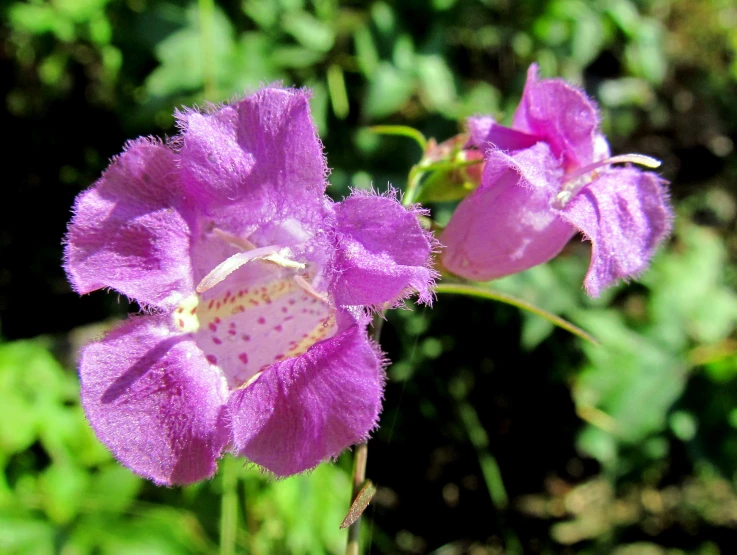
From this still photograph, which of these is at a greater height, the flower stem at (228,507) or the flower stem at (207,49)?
the flower stem at (207,49)

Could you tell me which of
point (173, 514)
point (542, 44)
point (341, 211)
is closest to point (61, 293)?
point (173, 514)

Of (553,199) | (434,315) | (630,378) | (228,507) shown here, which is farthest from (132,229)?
(630,378)

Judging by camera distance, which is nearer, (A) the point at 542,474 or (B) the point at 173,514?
(B) the point at 173,514

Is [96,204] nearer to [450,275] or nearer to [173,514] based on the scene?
[450,275]

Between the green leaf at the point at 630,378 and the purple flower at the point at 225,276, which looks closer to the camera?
the purple flower at the point at 225,276

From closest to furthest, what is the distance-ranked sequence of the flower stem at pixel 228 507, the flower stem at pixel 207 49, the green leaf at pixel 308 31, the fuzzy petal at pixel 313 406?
the fuzzy petal at pixel 313 406 < the flower stem at pixel 228 507 < the flower stem at pixel 207 49 < the green leaf at pixel 308 31

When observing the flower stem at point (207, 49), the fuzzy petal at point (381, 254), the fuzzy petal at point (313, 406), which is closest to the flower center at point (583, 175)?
the fuzzy petal at point (381, 254)

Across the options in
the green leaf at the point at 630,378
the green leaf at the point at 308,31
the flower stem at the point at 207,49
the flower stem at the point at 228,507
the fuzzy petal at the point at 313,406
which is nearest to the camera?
the fuzzy petal at the point at 313,406

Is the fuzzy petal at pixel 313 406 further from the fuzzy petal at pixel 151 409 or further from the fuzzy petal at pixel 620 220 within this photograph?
the fuzzy petal at pixel 620 220
